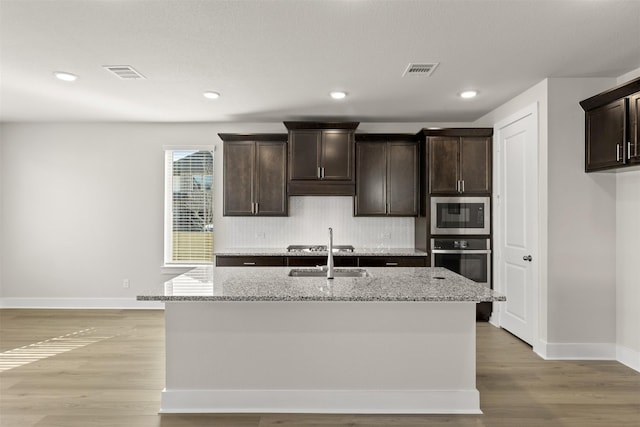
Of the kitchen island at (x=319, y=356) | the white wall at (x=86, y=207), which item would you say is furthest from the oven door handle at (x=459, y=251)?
the white wall at (x=86, y=207)

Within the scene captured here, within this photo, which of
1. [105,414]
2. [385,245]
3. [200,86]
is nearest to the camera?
[105,414]

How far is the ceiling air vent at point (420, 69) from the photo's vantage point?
3.40 metres

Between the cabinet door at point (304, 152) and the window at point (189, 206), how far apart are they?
1312mm

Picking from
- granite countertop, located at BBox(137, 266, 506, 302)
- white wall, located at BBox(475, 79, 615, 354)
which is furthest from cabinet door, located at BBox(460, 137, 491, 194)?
granite countertop, located at BBox(137, 266, 506, 302)

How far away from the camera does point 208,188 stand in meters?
5.72

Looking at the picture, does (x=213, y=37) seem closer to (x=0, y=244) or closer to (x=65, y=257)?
(x=65, y=257)

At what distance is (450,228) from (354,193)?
4.05 feet

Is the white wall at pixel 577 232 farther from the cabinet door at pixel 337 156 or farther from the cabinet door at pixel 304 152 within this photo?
the cabinet door at pixel 304 152

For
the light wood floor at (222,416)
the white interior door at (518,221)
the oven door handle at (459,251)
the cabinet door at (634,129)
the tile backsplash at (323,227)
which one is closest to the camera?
the light wood floor at (222,416)

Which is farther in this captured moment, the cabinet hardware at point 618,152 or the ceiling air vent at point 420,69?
the ceiling air vent at point 420,69

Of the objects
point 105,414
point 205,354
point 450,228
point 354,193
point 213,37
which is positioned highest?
point 213,37

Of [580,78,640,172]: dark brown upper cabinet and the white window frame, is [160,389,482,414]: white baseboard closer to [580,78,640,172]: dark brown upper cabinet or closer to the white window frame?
[580,78,640,172]: dark brown upper cabinet

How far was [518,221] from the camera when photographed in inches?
171

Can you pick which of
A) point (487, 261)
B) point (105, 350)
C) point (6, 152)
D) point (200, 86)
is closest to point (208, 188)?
point (200, 86)
